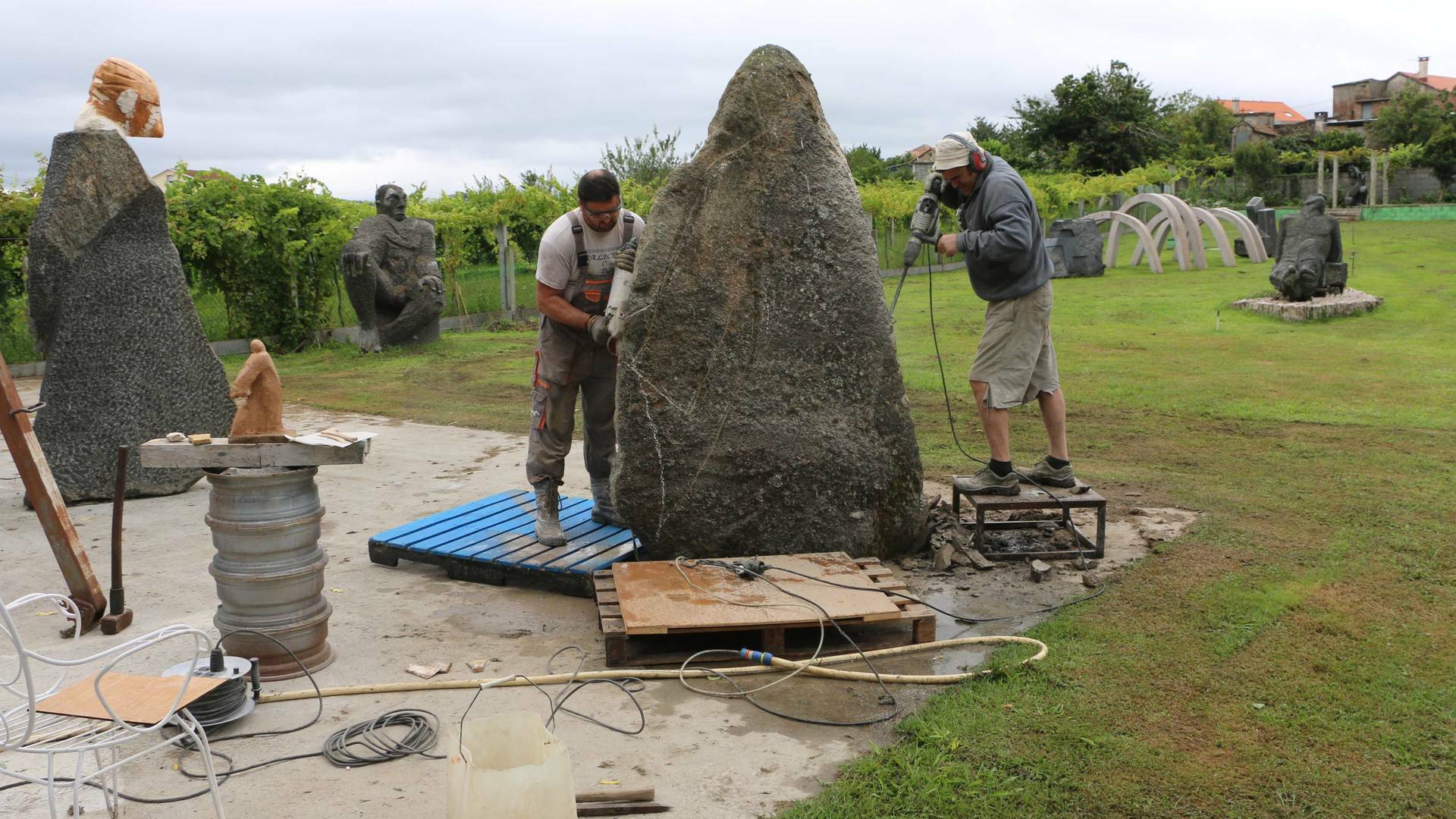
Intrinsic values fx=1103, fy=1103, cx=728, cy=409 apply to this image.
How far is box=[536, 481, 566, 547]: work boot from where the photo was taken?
18.3ft

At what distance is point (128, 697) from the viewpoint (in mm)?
3008

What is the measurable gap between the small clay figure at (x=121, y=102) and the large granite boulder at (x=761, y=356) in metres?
3.99

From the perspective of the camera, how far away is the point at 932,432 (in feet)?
28.8

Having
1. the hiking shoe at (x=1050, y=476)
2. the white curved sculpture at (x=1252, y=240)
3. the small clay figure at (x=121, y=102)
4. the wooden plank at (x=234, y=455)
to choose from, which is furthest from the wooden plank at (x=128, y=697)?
the white curved sculpture at (x=1252, y=240)

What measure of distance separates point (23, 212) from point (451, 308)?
7121 mm

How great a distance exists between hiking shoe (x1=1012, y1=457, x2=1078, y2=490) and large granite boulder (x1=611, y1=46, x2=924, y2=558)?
0.91 m

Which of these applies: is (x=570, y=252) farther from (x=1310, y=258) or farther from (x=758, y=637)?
(x=1310, y=258)

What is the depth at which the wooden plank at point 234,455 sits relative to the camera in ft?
13.5

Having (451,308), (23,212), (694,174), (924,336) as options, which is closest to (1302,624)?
(694,174)

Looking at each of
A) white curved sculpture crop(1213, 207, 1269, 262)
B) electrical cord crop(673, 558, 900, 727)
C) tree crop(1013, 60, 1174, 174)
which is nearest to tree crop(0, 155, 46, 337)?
electrical cord crop(673, 558, 900, 727)

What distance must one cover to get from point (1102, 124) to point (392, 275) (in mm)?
34176

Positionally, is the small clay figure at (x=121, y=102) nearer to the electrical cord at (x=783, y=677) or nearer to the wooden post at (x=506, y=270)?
the electrical cord at (x=783, y=677)

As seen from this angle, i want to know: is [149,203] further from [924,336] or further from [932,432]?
[924,336]

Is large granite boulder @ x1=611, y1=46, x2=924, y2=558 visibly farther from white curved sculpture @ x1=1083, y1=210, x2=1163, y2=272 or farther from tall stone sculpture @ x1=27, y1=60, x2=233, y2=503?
white curved sculpture @ x1=1083, y1=210, x2=1163, y2=272
